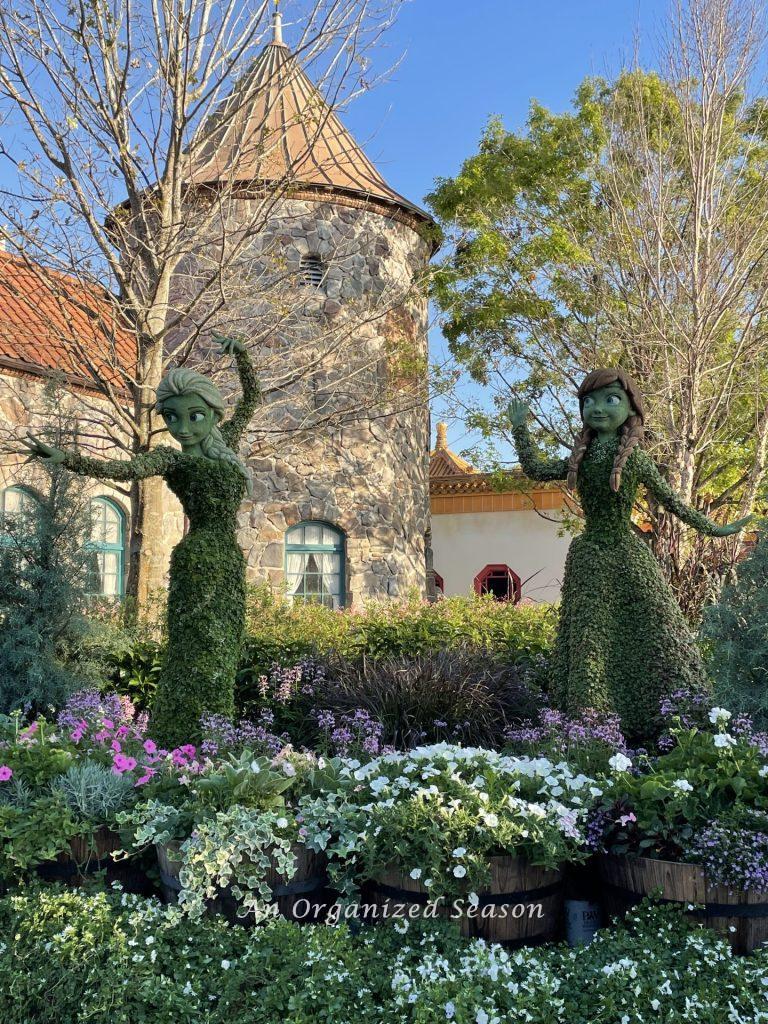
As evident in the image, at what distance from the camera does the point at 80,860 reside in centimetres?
321

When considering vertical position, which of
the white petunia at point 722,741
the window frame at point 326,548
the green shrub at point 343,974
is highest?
the window frame at point 326,548

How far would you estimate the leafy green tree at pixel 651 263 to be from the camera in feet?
30.1

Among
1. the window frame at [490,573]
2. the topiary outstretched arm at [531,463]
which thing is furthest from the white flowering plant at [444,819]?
the window frame at [490,573]

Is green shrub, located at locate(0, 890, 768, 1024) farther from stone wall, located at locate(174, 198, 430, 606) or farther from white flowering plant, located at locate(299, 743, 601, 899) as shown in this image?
stone wall, located at locate(174, 198, 430, 606)

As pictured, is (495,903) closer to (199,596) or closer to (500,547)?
(199,596)

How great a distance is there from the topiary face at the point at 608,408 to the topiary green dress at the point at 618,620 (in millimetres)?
104

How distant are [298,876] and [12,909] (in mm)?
993

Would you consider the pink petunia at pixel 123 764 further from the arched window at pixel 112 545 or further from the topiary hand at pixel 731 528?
the arched window at pixel 112 545

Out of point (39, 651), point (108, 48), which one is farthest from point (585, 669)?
point (108, 48)

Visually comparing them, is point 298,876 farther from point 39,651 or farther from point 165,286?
point 165,286

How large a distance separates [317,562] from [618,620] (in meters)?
8.22

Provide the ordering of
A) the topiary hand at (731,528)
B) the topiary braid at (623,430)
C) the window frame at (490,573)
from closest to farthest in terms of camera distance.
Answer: the topiary braid at (623,430)
the topiary hand at (731,528)
the window frame at (490,573)

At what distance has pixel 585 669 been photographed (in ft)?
15.8

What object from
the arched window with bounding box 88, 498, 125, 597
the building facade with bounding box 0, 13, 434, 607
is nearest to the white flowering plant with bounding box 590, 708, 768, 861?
the building facade with bounding box 0, 13, 434, 607
